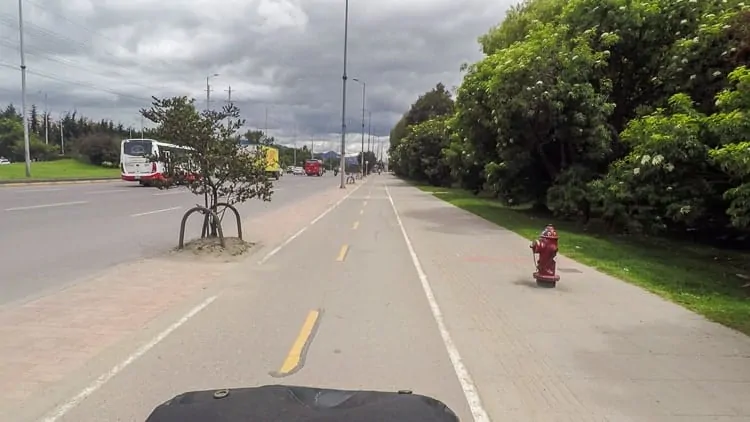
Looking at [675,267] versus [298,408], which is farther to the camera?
[675,267]

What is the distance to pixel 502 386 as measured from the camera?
5145 mm

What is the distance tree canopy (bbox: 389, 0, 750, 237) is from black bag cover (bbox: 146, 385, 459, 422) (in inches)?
348

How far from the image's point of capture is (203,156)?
12.9 m

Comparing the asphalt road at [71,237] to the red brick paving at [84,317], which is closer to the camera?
the red brick paving at [84,317]

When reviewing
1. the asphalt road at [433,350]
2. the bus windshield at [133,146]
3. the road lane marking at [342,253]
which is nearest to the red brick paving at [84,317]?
the asphalt road at [433,350]

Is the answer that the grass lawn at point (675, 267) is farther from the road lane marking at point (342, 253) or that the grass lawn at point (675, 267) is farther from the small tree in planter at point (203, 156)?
the small tree in planter at point (203, 156)

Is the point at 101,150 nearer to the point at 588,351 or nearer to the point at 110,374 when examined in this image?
the point at 110,374

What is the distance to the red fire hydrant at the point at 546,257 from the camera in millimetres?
9719

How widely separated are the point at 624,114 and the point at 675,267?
32.8 ft

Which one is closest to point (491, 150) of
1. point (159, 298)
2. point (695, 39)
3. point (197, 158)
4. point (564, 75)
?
point (564, 75)

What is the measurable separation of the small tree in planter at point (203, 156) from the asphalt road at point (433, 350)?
299 cm

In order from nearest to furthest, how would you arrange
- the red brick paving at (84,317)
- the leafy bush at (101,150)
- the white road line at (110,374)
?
the white road line at (110,374) < the red brick paving at (84,317) < the leafy bush at (101,150)

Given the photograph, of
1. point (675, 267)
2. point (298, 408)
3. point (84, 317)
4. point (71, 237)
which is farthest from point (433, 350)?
point (71, 237)

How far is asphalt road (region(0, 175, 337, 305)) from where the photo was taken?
9.77 meters
